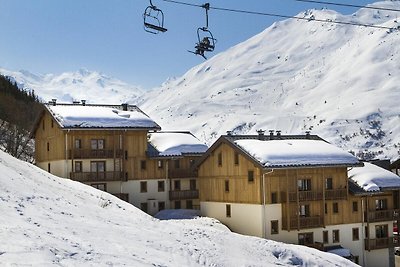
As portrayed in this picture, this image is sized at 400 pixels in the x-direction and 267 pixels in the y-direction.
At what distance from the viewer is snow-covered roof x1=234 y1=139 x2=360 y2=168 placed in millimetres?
42031

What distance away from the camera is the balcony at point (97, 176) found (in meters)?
48.5

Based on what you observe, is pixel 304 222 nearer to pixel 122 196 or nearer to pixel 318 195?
pixel 318 195

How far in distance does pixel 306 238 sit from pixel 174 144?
16601mm

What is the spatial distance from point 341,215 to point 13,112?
142 ft

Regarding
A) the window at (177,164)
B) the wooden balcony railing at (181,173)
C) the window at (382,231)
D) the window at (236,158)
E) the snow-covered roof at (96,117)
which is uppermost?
the snow-covered roof at (96,117)

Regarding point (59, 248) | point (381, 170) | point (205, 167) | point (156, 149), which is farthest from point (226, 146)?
point (59, 248)

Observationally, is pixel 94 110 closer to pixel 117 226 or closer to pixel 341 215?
pixel 341 215

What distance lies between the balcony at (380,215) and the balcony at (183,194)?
A: 15.8m

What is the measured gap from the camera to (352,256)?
43.7m

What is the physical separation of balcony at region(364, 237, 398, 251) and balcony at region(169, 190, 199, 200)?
16.1 m

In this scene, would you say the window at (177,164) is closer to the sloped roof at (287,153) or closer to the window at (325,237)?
the sloped roof at (287,153)

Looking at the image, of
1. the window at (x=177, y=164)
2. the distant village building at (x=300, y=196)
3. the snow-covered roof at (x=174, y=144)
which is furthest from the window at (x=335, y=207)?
the window at (x=177, y=164)

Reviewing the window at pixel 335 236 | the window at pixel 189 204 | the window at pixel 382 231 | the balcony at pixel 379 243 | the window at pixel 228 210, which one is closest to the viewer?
the window at pixel 335 236

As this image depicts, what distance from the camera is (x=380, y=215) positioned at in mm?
47188
